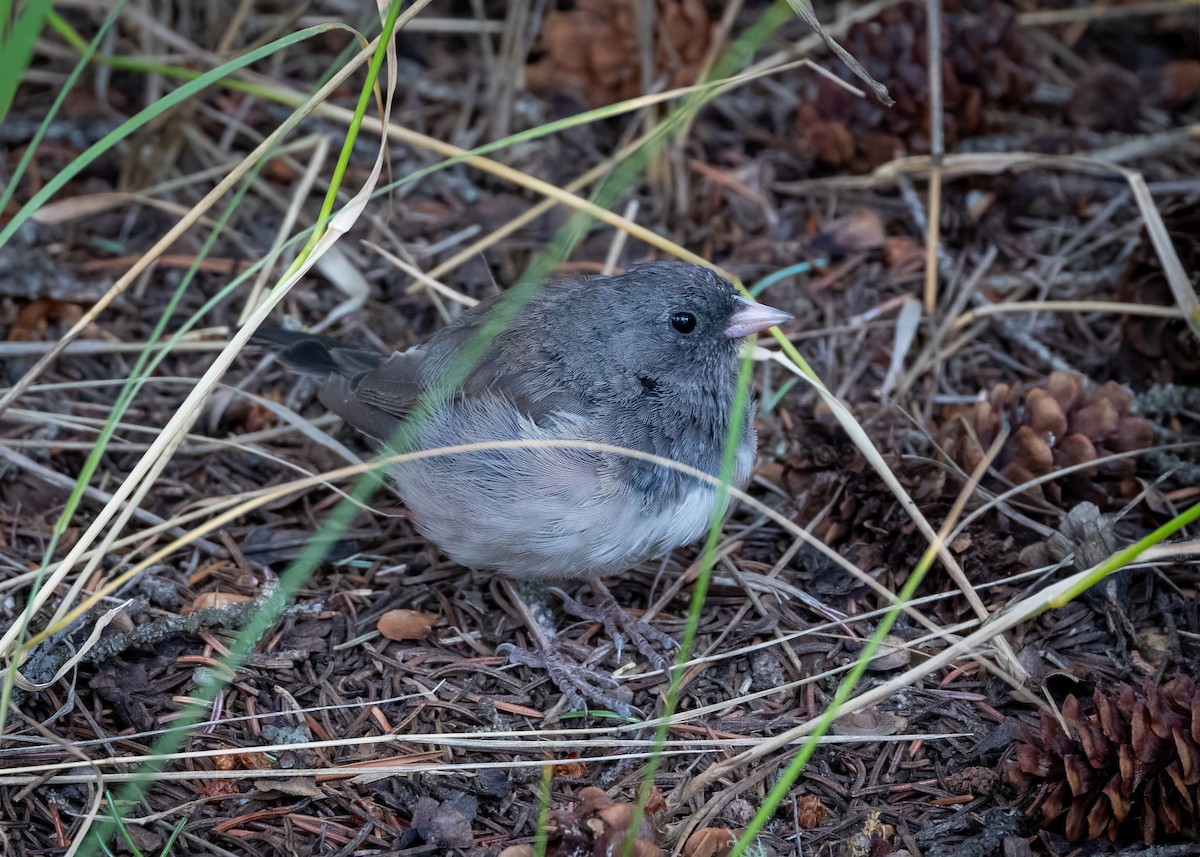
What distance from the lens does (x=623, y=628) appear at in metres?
2.70

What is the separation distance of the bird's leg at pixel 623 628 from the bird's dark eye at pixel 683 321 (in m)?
0.67

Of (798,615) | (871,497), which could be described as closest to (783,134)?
(871,497)

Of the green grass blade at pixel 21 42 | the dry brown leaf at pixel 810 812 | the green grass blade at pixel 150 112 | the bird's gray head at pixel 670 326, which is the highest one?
the green grass blade at pixel 21 42

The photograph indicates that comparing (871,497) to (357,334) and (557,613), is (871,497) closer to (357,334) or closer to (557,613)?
(557,613)

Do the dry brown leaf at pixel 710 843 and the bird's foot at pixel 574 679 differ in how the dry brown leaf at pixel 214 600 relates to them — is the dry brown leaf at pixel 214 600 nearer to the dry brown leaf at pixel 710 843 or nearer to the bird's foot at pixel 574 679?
the bird's foot at pixel 574 679

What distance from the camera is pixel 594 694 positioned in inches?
98.4

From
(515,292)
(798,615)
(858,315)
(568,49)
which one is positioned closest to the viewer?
(515,292)

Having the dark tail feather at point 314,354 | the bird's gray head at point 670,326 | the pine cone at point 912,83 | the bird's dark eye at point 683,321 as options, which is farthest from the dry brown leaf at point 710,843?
the pine cone at point 912,83

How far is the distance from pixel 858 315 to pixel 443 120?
167 centimetres

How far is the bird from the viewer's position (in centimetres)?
245

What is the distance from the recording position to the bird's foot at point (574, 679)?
2.47 metres

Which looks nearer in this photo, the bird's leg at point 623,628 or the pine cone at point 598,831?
the pine cone at point 598,831

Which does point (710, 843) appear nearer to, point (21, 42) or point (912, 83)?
point (21, 42)

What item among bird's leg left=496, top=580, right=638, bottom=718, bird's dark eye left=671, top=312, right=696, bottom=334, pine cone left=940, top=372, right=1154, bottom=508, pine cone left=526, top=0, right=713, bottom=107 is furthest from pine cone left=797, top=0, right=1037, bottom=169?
bird's leg left=496, top=580, right=638, bottom=718
